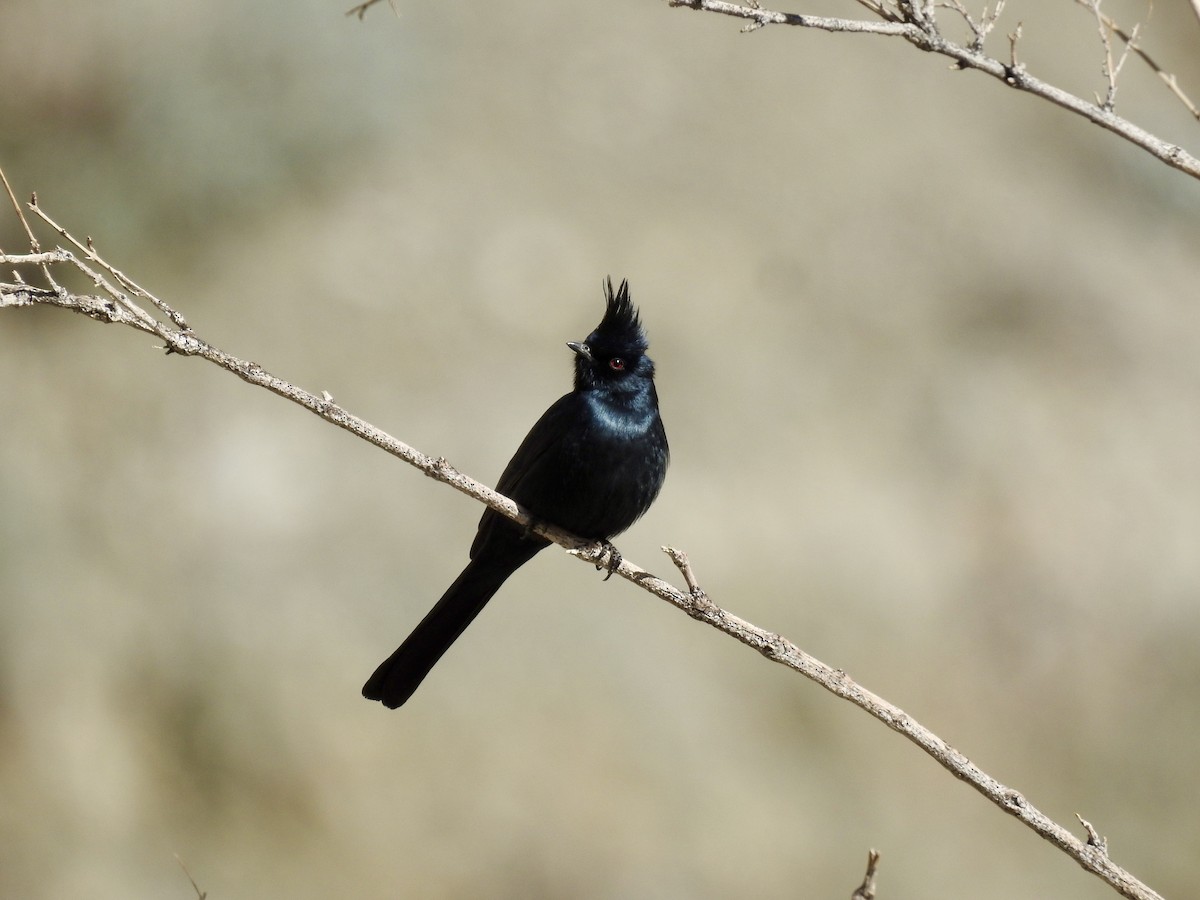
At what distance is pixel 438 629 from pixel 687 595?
6.16ft

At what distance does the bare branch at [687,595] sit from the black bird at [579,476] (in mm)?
1079

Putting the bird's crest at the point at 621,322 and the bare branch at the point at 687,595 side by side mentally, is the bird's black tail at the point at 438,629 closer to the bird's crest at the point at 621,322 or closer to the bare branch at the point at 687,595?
the bird's crest at the point at 621,322

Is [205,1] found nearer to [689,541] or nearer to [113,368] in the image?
[113,368]

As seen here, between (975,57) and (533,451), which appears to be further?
(533,451)

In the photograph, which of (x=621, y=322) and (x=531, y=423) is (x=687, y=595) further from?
(x=531, y=423)

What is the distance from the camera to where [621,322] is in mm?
5574

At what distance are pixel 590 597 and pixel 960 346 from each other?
4.11m

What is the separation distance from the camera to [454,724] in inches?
308

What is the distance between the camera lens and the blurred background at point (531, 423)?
766 cm

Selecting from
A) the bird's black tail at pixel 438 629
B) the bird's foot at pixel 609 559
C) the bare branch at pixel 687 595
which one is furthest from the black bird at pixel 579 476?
the bare branch at pixel 687 595

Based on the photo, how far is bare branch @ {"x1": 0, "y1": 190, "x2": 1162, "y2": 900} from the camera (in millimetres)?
3207

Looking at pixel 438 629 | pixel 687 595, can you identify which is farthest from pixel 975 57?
pixel 438 629

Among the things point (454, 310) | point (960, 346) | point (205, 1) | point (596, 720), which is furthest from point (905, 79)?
point (596, 720)

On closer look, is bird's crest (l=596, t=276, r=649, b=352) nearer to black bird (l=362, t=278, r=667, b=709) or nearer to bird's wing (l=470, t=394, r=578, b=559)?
black bird (l=362, t=278, r=667, b=709)
